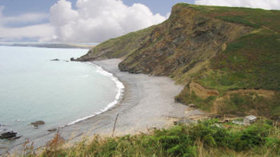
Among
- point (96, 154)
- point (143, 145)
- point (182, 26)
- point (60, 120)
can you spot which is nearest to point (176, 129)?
point (143, 145)

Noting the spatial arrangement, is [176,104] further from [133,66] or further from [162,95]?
[133,66]

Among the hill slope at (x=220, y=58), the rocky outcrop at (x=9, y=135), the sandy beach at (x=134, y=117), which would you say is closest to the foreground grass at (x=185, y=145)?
the sandy beach at (x=134, y=117)

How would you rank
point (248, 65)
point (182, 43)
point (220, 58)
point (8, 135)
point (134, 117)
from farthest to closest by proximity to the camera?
point (182, 43) → point (220, 58) → point (248, 65) → point (134, 117) → point (8, 135)

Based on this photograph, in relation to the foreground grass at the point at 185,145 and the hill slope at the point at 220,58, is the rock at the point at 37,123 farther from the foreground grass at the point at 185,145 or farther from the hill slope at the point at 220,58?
the foreground grass at the point at 185,145

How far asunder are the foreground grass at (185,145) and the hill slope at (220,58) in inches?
629

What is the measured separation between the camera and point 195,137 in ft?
22.6

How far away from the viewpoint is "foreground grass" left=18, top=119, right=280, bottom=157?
6.05 m

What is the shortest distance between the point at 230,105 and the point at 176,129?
18271 millimetres

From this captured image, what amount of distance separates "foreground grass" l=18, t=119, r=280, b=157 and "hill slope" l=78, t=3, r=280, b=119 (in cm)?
1597

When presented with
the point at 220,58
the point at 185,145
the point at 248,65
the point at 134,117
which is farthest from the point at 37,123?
the point at 248,65

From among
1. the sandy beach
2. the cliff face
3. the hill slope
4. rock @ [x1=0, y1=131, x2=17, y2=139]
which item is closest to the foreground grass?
the sandy beach

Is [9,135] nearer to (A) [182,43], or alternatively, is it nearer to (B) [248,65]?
(B) [248,65]

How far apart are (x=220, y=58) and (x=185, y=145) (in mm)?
29140

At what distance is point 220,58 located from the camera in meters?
32.9
